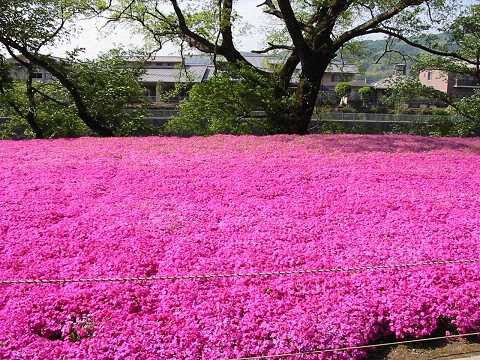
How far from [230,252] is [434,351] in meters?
2.34

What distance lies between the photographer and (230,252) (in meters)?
5.92

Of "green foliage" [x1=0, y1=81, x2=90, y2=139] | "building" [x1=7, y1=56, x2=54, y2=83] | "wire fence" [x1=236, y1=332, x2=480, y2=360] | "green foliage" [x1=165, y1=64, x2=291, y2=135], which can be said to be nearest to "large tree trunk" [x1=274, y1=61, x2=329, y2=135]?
"green foliage" [x1=165, y1=64, x2=291, y2=135]

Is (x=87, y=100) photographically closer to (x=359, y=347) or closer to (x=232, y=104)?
(x=232, y=104)

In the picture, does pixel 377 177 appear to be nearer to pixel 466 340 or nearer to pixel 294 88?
pixel 466 340

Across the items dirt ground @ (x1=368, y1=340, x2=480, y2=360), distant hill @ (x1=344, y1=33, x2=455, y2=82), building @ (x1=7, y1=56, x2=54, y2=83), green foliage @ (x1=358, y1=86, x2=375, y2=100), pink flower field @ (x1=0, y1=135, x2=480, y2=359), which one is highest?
distant hill @ (x1=344, y1=33, x2=455, y2=82)

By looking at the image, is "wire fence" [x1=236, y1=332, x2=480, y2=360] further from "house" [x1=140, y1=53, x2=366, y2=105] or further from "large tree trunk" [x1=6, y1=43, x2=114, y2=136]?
"house" [x1=140, y1=53, x2=366, y2=105]

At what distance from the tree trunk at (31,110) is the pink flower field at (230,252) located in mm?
9140

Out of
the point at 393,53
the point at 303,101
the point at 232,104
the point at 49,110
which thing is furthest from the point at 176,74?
the point at 303,101

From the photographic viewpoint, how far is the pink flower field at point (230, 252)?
14.4 feet

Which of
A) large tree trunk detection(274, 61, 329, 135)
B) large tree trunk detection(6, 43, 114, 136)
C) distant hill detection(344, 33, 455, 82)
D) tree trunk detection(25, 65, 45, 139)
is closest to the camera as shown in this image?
large tree trunk detection(274, 61, 329, 135)

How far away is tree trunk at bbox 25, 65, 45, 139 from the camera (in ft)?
61.8

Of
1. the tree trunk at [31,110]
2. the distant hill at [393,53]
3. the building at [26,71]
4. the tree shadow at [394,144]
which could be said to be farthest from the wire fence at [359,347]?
the building at [26,71]

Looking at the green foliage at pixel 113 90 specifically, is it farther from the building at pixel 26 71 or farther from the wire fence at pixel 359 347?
the wire fence at pixel 359 347

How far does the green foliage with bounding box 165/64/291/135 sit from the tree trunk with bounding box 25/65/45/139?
16.9 feet
